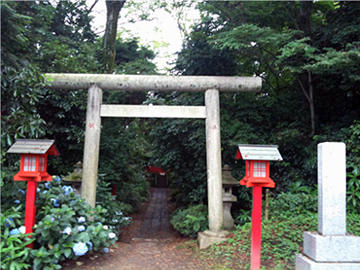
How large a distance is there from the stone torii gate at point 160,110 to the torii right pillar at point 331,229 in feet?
7.94

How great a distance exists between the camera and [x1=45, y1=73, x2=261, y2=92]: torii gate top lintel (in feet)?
20.9

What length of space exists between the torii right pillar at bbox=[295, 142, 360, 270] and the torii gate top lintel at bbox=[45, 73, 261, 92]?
2.88 meters

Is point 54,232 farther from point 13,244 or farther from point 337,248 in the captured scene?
point 337,248

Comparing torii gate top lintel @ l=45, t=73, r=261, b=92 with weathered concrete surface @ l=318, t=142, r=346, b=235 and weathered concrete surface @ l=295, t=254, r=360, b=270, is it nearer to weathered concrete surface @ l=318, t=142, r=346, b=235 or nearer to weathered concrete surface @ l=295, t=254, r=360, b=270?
weathered concrete surface @ l=318, t=142, r=346, b=235

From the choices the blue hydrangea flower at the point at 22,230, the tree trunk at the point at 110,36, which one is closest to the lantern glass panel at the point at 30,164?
the blue hydrangea flower at the point at 22,230

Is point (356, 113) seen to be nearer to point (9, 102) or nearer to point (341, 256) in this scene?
point (341, 256)

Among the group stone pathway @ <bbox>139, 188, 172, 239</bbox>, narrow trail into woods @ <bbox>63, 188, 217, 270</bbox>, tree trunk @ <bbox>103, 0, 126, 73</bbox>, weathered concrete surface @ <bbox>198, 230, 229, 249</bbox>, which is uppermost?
tree trunk @ <bbox>103, 0, 126, 73</bbox>

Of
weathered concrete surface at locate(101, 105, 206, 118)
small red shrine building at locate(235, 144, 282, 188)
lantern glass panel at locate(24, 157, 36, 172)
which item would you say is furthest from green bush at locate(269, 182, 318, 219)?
lantern glass panel at locate(24, 157, 36, 172)

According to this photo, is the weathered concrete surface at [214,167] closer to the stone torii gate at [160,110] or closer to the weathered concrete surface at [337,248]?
→ the stone torii gate at [160,110]

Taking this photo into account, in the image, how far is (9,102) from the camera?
455 cm

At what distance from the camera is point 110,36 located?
36.3 feet

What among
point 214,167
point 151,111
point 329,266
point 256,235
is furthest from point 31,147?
point 329,266

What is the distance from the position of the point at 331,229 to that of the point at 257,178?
1235 mm

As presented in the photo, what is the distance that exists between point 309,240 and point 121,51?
46.1ft
